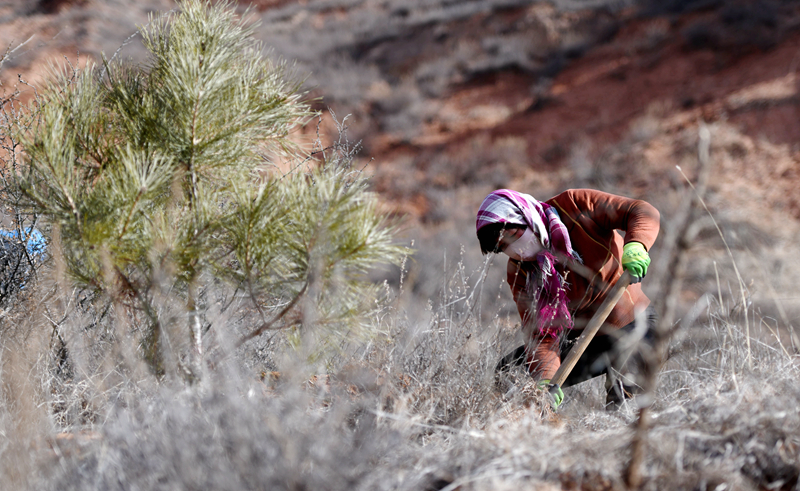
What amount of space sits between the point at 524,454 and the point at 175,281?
1.25 m

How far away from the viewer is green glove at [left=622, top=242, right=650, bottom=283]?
2.14m

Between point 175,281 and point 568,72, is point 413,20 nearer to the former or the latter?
point 568,72

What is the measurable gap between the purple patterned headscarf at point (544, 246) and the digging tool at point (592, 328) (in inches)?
8.2

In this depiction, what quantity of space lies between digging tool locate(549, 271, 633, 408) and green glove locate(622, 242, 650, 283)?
3 cm

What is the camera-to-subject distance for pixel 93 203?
169cm

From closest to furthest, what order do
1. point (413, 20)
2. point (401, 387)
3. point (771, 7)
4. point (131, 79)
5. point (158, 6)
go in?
point (131, 79) < point (401, 387) < point (771, 7) < point (413, 20) < point (158, 6)

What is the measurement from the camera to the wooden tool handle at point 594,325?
80.1 inches

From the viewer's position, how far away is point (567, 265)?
8.18ft

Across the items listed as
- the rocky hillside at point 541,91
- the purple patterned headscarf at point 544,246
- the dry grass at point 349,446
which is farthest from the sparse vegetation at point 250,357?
the rocky hillside at point 541,91

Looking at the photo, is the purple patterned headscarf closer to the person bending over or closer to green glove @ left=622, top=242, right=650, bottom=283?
the person bending over

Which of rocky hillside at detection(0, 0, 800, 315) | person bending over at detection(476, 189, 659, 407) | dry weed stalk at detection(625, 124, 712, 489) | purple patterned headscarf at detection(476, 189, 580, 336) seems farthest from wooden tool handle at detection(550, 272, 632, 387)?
rocky hillside at detection(0, 0, 800, 315)

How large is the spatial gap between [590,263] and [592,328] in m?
0.52

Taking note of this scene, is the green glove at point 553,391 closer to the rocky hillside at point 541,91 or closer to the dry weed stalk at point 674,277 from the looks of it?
the dry weed stalk at point 674,277

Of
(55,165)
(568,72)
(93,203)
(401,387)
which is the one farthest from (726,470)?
(568,72)
